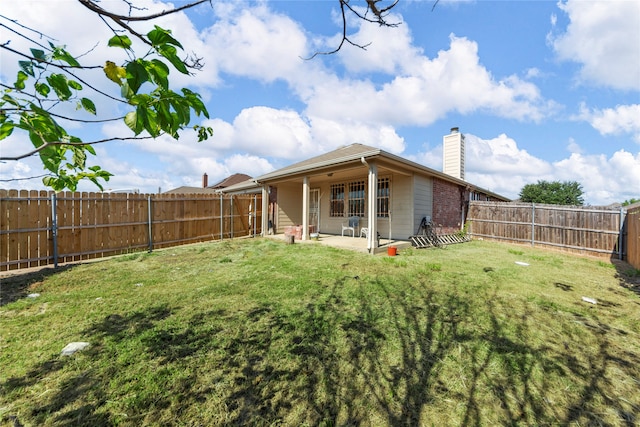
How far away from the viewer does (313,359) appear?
2350 millimetres

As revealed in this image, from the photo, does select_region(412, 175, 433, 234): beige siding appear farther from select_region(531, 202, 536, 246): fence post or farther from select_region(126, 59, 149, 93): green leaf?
select_region(126, 59, 149, 93): green leaf

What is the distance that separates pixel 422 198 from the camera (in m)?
9.98

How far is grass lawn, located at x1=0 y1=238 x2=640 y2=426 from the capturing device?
70.0 inches

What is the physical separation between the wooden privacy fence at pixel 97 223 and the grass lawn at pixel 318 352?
5.07 ft

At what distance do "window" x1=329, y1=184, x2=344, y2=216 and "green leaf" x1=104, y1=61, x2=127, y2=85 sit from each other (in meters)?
11.1

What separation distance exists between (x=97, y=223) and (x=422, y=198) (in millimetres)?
10803

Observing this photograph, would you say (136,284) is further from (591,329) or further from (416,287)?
(591,329)

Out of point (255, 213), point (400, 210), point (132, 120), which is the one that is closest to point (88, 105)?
point (132, 120)

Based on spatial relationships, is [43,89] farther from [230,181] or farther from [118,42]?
[230,181]

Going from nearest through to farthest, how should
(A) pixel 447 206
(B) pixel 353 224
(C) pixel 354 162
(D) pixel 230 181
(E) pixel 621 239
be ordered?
(C) pixel 354 162, (E) pixel 621 239, (B) pixel 353 224, (A) pixel 447 206, (D) pixel 230 181

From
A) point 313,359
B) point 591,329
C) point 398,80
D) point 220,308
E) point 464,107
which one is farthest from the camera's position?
point 464,107

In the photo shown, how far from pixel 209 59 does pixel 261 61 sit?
2.63 metres

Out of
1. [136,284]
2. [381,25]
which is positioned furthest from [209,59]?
[136,284]

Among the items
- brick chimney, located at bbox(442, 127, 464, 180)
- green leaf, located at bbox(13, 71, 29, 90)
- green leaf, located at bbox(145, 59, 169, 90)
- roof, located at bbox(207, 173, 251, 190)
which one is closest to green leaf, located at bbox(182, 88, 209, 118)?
green leaf, located at bbox(145, 59, 169, 90)
